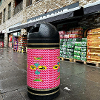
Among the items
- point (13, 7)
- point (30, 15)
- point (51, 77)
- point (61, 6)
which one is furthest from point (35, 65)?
point (13, 7)

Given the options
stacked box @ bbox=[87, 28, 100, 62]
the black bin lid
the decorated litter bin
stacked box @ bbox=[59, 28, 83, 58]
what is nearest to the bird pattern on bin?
the decorated litter bin

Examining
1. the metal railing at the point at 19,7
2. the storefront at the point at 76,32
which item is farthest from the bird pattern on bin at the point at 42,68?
the metal railing at the point at 19,7

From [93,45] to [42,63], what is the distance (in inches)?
163

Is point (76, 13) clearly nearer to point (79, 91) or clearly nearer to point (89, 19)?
point (89, 19)

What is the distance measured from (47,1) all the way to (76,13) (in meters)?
5.92

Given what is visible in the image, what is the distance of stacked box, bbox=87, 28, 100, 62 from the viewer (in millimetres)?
5179

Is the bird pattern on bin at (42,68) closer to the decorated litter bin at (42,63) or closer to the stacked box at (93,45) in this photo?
the decorated litter bin at (42,63)

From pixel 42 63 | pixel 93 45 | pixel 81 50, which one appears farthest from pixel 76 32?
pixel 42 63

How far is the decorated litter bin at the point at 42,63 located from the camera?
6.51 ft

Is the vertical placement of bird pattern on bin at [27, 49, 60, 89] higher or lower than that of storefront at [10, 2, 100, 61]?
lower

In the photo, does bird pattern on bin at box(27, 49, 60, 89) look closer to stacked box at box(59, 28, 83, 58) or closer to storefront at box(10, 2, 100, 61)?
storefront at box(10, 2, 100, 61)

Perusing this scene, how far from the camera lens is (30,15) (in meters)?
13.3

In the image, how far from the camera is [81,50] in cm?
589

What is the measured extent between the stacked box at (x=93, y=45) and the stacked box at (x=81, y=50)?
0.24 m
